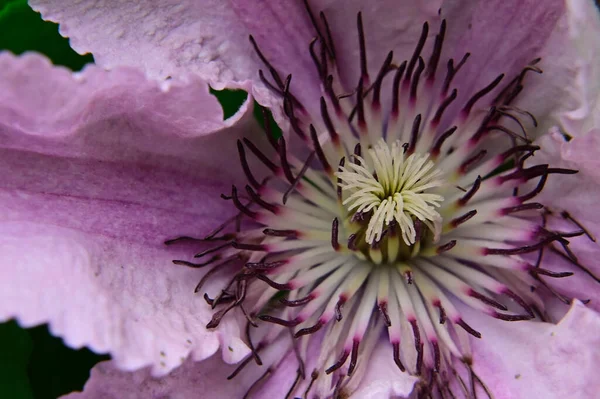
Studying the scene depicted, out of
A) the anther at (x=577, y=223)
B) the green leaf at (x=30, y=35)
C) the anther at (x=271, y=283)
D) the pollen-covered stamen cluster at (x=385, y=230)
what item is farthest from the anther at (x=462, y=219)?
the green leaf at (x=30, y=35)

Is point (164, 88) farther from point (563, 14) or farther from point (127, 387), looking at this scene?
point (563, 14)

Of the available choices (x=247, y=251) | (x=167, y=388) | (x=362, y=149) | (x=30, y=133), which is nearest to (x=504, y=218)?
(x=362, y=149)

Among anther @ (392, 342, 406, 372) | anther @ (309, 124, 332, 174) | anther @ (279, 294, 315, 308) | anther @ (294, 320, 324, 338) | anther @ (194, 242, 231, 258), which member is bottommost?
anther @ (392, 342, 406, 372)

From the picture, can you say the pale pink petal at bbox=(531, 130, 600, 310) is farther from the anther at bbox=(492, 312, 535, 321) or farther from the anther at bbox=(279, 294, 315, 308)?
the anther at bbox=(279, 294, 315, 308)

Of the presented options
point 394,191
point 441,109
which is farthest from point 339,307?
point 441,109

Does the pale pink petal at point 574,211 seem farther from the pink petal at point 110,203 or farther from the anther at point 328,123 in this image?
the pink petal at point 110,203

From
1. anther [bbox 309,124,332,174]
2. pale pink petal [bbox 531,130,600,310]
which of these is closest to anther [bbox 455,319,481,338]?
pale pink petal [bbox 531,130,600,310]
